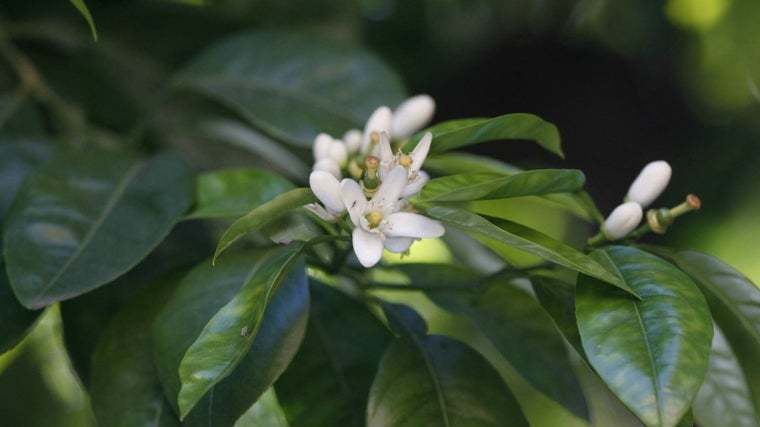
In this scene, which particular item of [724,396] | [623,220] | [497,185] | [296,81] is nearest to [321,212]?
[497,185]

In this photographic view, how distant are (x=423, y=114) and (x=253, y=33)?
14.1 inches

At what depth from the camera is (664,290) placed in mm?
509

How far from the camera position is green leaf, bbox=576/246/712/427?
44 centimetres

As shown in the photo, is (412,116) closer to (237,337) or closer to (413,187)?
(413,187)

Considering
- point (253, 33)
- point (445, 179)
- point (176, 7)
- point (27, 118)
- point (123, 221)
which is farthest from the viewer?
point (176, 7)

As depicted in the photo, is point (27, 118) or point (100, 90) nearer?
point (27, 118)

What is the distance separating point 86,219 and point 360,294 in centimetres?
28

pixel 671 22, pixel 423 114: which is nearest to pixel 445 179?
pixel 423 114

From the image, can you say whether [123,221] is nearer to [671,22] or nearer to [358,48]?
[358,48]

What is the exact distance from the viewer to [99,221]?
0.69 m

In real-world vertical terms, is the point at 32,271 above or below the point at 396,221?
below

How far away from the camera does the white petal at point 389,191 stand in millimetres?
544

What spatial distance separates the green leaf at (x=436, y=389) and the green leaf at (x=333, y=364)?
58 mm

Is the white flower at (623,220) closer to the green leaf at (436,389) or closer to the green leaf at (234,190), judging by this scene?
the green leaf at (436,389)
